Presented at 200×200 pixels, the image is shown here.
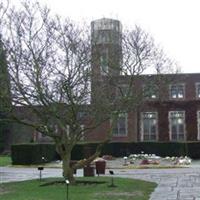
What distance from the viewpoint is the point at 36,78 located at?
2212 cm

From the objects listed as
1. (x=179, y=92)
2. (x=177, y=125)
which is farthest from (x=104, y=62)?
(x=179, y=92)

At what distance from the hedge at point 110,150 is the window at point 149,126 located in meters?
8.64

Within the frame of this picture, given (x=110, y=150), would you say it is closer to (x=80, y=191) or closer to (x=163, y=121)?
(x=163, y=121)

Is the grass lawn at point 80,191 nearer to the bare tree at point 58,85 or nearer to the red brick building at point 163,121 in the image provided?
the bare tree at point 58,85

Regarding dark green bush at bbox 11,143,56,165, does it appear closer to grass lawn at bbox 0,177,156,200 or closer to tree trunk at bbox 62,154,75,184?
grass lawn at bbox 0,177,156,200

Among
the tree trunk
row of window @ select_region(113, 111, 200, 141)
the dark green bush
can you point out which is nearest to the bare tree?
the tree trunk

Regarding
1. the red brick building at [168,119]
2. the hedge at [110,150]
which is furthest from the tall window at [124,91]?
the red brick building at [168,119]

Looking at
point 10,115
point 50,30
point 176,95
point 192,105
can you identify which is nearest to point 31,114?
point 10,115

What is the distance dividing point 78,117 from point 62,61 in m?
2.38

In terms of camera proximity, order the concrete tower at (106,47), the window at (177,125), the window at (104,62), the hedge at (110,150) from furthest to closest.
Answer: the window at (177,125), the hedge at (110,150), the window at (104,62), the concrete tower at (106,47)

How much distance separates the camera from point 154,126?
2381 inches

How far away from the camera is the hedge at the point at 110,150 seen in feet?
142

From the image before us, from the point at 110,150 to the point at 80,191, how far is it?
105 ft

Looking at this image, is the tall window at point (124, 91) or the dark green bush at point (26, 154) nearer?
the tall window at point (124, 91)
